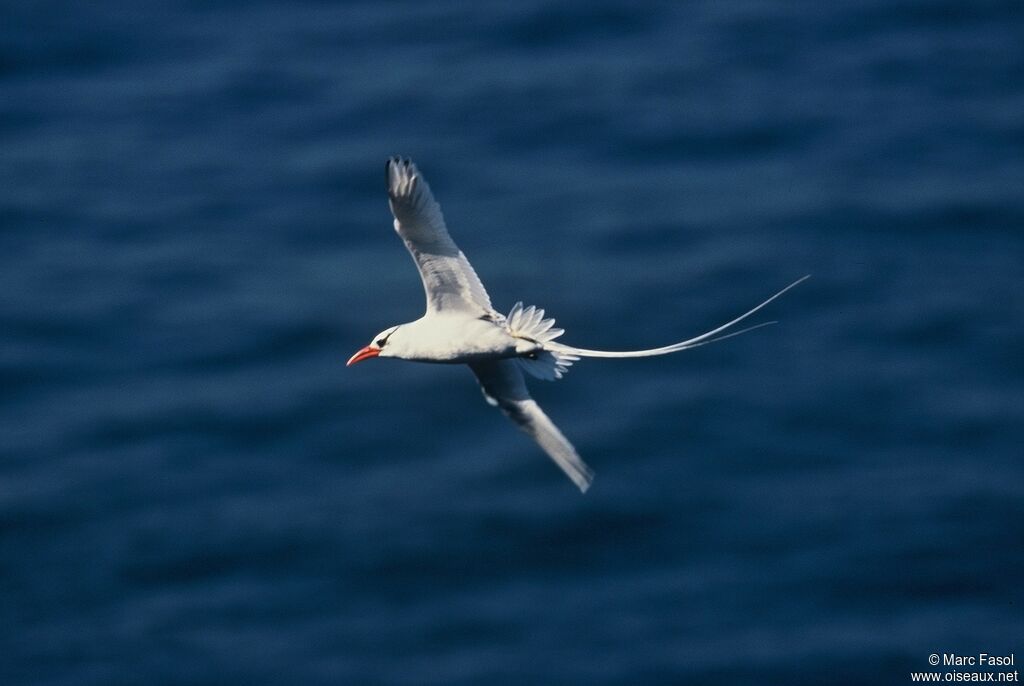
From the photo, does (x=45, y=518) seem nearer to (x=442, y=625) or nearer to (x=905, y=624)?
(x=442, y=625)

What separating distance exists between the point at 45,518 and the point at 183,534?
104 inches

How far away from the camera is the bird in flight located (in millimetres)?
15211

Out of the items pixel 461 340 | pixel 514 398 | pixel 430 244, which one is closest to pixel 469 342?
pixel 461 340

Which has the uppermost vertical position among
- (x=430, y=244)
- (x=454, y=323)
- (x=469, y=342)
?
(x=430, y=244)

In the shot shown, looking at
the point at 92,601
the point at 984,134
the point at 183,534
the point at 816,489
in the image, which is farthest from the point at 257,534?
the point at 984,134

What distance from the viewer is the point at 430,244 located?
50.8 feet

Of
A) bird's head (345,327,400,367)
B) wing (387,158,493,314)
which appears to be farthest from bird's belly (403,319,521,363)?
bird's head (345,327,400,367)

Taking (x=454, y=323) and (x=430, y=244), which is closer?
(x=430, y=244)

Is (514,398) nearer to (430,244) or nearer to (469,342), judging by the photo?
(469,342)

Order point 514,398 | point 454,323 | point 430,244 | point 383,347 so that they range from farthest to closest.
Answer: point 514,398 < point 383,347 < point 454,323 < point 430,244

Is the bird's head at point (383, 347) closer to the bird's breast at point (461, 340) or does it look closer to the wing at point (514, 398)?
the bird's breast at point (461, 340)

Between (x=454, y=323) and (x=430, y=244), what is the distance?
85cm

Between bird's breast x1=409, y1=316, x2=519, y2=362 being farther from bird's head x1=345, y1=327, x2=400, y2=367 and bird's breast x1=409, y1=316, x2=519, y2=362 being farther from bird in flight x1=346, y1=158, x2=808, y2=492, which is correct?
bird's head x1=345, y1=327, x2=400, y2=367

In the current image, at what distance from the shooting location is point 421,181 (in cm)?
1516
